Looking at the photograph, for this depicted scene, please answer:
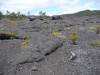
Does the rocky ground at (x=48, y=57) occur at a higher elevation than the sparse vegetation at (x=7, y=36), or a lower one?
lower

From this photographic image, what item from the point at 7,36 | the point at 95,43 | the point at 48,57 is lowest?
the point at 48,57

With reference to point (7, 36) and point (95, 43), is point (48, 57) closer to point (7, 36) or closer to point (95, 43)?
point (95, 43)

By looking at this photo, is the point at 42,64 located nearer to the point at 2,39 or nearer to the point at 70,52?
the point at 70,52

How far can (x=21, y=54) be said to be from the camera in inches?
610

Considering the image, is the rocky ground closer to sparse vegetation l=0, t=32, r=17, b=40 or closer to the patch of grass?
the patch of grass

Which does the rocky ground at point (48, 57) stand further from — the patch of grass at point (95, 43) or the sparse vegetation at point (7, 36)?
the sparse vegetation at point (7, 36)

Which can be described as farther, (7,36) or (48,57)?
(7,36)

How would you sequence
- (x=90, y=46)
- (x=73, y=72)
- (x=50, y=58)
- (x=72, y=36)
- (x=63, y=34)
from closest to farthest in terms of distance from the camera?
1. (x=73, y=72)
2. (x=50, y=58)
3. (x=90, y=46)
4. (x=72, y=36)
5. (x=63, y=34)

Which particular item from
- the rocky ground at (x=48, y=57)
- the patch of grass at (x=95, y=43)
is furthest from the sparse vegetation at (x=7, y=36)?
the patch of grass at (x=95, y=43)

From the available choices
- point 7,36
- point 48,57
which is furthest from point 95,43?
point 7,36

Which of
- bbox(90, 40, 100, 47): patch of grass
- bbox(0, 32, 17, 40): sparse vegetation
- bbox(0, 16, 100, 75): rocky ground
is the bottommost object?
bbox(0, 16, 100, 75): rocky ground

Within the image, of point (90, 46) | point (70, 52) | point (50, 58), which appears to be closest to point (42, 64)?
point (50, 58)

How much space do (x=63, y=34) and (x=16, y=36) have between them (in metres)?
3.05

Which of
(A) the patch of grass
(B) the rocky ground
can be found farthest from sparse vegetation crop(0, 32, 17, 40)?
(A) the patch of grass
